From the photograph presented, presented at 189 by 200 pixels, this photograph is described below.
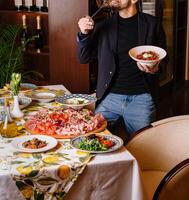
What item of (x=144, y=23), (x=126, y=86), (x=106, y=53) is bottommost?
(x=126, y=86)

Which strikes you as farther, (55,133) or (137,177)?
(55,133)

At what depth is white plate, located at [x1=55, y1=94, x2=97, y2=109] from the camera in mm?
2250

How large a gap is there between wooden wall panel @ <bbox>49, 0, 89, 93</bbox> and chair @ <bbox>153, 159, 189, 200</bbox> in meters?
1.84

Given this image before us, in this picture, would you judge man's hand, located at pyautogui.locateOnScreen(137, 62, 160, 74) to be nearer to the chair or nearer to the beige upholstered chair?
the beige upholstered chair

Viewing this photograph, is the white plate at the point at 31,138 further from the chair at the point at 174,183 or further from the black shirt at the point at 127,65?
the black shirt at the point at 127,65

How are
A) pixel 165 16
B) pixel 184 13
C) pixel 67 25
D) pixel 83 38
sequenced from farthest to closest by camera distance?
pixel 184 13 < pixel 165 16 < pixel 67 25 < pixel 83 38

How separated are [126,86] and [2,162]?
100 centimetres

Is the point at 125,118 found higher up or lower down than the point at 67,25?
lower down

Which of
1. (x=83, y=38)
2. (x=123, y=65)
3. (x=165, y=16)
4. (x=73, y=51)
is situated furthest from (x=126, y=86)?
(x=165, y=16)

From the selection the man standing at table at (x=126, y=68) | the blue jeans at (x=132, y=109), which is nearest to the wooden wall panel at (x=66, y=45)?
the man standing at table at (x=126, y=68)

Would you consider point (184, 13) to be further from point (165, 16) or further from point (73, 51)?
point (73, 51)

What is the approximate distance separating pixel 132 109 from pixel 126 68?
9.0 inches

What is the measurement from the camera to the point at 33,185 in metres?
1.55

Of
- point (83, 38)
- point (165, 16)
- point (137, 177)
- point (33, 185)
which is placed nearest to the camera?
point (33, 185)
